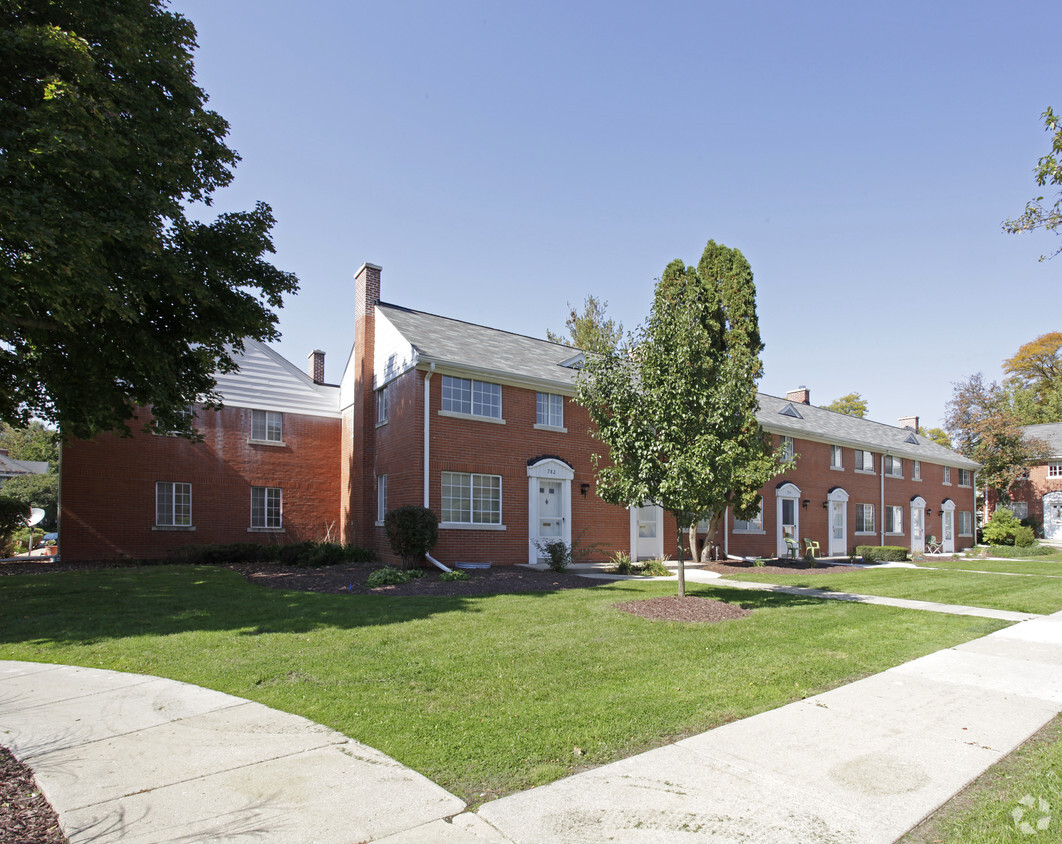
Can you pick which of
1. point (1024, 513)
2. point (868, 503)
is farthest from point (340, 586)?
point (1024, 513)

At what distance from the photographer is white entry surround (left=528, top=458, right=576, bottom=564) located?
1847cm

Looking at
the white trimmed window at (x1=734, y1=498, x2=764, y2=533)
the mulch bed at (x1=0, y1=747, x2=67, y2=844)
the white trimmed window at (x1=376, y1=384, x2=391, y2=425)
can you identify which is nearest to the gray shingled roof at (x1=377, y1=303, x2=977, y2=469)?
the white trimmed window at (x1=376, y1=384, x2=391, y2=425)

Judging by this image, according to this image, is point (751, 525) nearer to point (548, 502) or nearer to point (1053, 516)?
point (548, 502)

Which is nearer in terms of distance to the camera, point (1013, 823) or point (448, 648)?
point (1013, 823)

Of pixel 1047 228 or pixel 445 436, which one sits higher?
pixel 1047 228

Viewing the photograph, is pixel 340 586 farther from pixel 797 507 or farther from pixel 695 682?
pixel 797 507

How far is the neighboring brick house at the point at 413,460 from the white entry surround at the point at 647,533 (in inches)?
2.0

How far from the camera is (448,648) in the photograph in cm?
770

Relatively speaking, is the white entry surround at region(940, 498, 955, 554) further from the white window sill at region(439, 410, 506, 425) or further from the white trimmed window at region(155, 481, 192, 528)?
the white trimmed window at region(155, 481, 192, 528)

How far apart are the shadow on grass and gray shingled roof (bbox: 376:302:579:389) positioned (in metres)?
6.84

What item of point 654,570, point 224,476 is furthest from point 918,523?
point 224,476

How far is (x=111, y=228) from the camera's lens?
9.88 meters

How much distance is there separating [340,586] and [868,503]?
2744 cm

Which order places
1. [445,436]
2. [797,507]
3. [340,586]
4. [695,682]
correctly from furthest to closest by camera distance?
1. [797,507]
2. [445,436]
3. [340,586]
4. [695,682]
